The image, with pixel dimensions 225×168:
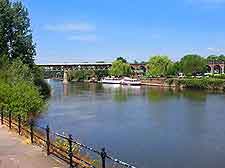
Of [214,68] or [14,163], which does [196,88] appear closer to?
[214,68]

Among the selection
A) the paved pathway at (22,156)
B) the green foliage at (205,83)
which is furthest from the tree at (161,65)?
the paved pathway at (22,156)

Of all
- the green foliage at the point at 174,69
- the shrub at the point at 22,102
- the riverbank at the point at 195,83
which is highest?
the green foliage at the point at 174,69

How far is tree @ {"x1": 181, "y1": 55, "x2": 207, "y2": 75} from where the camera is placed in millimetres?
139125

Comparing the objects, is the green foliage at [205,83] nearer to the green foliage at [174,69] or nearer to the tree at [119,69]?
the green foliage at [174,69]

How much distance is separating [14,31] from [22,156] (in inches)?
1420

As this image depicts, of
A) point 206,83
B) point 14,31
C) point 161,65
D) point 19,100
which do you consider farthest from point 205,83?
point 19,100

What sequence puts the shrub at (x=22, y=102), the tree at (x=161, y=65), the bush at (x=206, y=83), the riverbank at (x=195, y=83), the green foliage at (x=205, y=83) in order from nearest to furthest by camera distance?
the shrub at (x=22, y=102) → the green foliage at (x=205, y=83) → the bush at (x=206, y=83) → the riverbank at (x=195, y=83) → the tree at (x=161, y=65)

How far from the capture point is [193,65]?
139125 millimetres

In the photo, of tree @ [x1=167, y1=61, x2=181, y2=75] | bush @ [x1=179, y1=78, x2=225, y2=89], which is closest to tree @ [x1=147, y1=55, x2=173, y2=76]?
tree @ [x1=167, y1=61, x2=181, y2=75]

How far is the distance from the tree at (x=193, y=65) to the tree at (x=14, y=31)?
97.7 meters

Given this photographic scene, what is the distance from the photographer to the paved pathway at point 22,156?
11.9 metres

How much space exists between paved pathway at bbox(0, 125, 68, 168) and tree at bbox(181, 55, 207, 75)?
4988 inches

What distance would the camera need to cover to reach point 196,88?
108 metres

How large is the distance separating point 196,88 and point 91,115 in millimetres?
65905
